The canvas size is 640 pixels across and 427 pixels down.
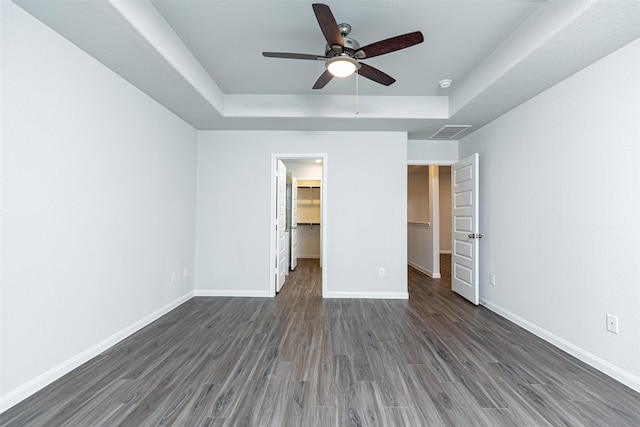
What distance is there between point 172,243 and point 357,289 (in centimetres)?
→ 251

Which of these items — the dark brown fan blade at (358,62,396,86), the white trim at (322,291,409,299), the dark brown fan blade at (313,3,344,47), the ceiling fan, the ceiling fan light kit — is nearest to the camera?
the dark brown fan blade at (313,3,344,47)

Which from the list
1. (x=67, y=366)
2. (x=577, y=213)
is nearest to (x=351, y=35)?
(x=577, y=213)

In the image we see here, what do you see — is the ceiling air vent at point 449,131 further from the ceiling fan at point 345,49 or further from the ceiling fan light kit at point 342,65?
the ceiling fan light kit at point 342,65

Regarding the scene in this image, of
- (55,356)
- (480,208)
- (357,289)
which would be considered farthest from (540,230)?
(55,356)

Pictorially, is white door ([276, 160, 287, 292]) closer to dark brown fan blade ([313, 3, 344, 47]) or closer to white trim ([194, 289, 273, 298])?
white trim ([194, 289, 273, 298])

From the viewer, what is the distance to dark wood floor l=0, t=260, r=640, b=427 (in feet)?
5.25

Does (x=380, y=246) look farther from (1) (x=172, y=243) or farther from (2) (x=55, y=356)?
(2) (x=55, y=356)

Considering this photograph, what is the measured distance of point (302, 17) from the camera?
2082mm

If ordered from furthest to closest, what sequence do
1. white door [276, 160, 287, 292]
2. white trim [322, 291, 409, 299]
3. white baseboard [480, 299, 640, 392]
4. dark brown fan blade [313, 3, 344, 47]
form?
white door [276, 160, 287, 292], white trim [322, 291, 409, 299], white baseboard [480, 299, 640, 392], dark brown fan blade [313, 3, 344, 47]

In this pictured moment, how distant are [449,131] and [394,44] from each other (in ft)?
7.92

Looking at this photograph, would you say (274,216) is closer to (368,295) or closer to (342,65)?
(368,295)

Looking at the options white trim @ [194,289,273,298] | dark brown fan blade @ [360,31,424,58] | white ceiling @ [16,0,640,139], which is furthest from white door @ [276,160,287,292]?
dark brown fan blade @ [360,31,424,58]

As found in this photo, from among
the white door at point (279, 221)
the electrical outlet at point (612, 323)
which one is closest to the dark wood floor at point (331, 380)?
the electrical outlet at point (612, 323)

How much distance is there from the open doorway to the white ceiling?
2192mm
